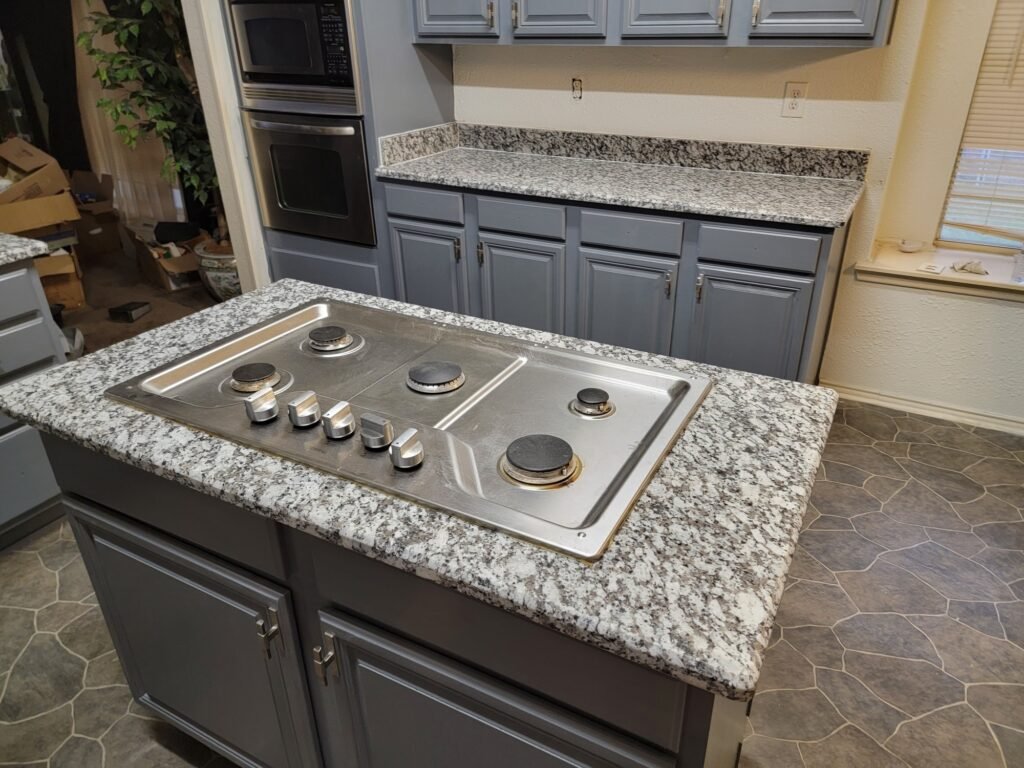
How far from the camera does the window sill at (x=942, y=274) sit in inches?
105

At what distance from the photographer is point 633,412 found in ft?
3.79

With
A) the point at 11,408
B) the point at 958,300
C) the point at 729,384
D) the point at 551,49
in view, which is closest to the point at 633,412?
the point at 729,384

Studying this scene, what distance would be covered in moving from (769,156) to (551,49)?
1.05 metres

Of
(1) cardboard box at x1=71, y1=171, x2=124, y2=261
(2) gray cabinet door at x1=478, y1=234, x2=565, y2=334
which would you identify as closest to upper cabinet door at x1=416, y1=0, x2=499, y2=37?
(2) gray cabinet door at x1=478, y1=234, x2=565, y2=334

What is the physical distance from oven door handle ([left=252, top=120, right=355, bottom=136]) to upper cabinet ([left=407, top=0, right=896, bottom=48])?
1.67 ft

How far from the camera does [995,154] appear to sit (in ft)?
9.01

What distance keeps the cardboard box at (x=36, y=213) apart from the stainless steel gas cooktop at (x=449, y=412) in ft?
10.1

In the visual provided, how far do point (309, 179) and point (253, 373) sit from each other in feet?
7.40

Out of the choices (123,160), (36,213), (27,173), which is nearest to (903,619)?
(36,213)

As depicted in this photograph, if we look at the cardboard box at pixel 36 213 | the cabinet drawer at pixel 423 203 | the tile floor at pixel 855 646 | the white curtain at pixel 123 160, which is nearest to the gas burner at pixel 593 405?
the tile floor at pixel 855 646

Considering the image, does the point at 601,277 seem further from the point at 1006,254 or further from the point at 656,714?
the point at 656,714

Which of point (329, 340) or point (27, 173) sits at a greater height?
point (329, 340)

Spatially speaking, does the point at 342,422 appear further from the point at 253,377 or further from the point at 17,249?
the point at 17,249

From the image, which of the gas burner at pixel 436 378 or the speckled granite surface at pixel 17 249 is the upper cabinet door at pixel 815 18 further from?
the speckled granite surface at pixel 17 249
